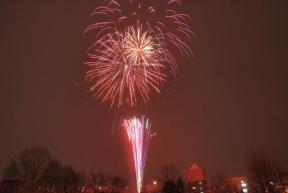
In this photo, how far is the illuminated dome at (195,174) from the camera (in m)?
179

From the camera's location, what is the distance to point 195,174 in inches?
A: 7111

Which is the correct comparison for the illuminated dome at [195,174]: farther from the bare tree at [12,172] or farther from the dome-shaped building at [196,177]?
the bare tree at [12,172]

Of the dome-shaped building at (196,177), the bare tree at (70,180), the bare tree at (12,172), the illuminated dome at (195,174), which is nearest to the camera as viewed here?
the bare tree at (12,172)

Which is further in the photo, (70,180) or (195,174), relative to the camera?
(195,174)

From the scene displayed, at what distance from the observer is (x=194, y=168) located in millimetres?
184250

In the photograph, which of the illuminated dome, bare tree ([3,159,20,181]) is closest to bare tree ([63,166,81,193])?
bare tree ([3,159,20,181])

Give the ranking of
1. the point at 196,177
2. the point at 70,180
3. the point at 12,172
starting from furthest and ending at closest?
the point at 196,177
the point at 70,180
the point at 12,172

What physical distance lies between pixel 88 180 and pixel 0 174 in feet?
142

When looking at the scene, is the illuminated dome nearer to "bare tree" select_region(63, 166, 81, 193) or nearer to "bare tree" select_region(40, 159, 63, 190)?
"bare tree" select_region(63, 166, 81, 193)

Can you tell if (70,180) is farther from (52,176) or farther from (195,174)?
(195,174)

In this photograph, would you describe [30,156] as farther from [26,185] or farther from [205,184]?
[205,184]

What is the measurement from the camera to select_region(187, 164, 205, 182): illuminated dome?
178625 millimetres

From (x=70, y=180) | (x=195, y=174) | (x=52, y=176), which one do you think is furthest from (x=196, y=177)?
(x=52, y=176)

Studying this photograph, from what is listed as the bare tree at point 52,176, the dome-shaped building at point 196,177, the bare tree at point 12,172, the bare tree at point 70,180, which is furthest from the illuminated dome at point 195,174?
the bare tree at point 12,172
